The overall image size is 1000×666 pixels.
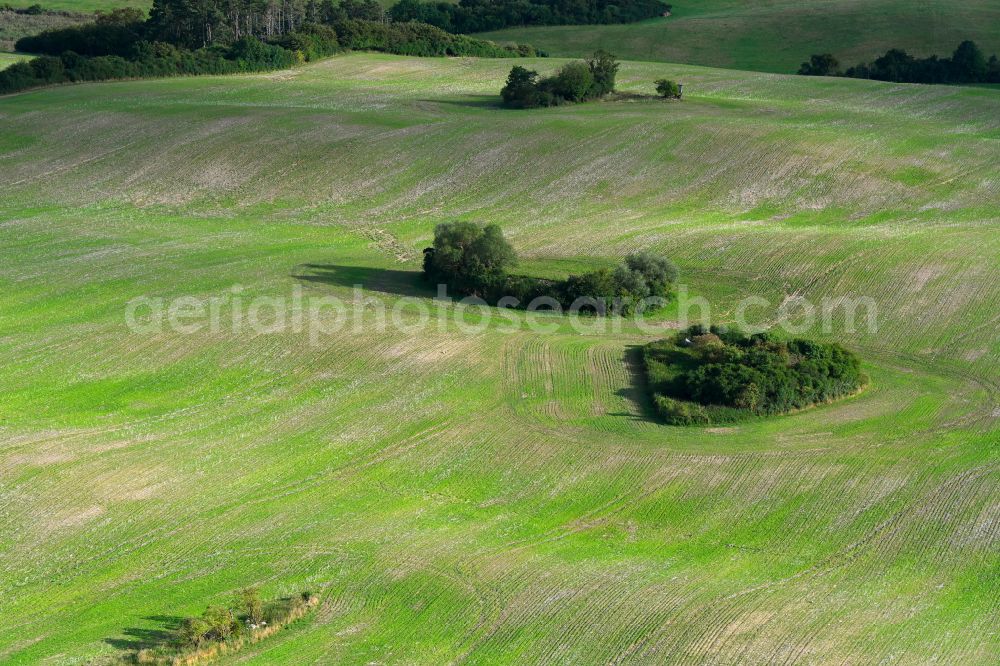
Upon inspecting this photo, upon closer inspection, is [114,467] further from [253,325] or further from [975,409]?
[975,409]

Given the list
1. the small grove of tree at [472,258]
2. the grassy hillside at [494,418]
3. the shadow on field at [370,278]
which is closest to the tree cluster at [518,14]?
the grassy hillside at [494,418]

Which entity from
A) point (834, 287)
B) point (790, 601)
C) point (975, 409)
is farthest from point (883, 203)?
point (790, 601)

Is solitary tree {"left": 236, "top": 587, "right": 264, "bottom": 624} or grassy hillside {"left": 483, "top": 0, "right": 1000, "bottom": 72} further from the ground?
grassy hillside {"left": 483, "top": 0, "right": 1000, "bottom": 72}

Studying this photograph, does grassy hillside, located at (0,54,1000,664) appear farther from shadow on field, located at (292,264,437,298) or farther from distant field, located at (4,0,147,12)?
distant field, located at (4,0,147,12)

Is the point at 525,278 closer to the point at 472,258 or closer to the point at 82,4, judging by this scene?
the point at 472,258

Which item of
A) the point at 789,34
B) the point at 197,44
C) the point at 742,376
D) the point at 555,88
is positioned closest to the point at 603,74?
the point at 555,88

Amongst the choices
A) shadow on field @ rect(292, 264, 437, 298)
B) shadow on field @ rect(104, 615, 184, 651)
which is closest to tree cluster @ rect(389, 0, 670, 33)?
shadow on field @ rect(292, 264, 437, 298)

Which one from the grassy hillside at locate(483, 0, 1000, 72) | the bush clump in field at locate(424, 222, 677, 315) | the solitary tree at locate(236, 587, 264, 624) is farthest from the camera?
the grassy hillside at locate(483, 0, 1000, 72)
